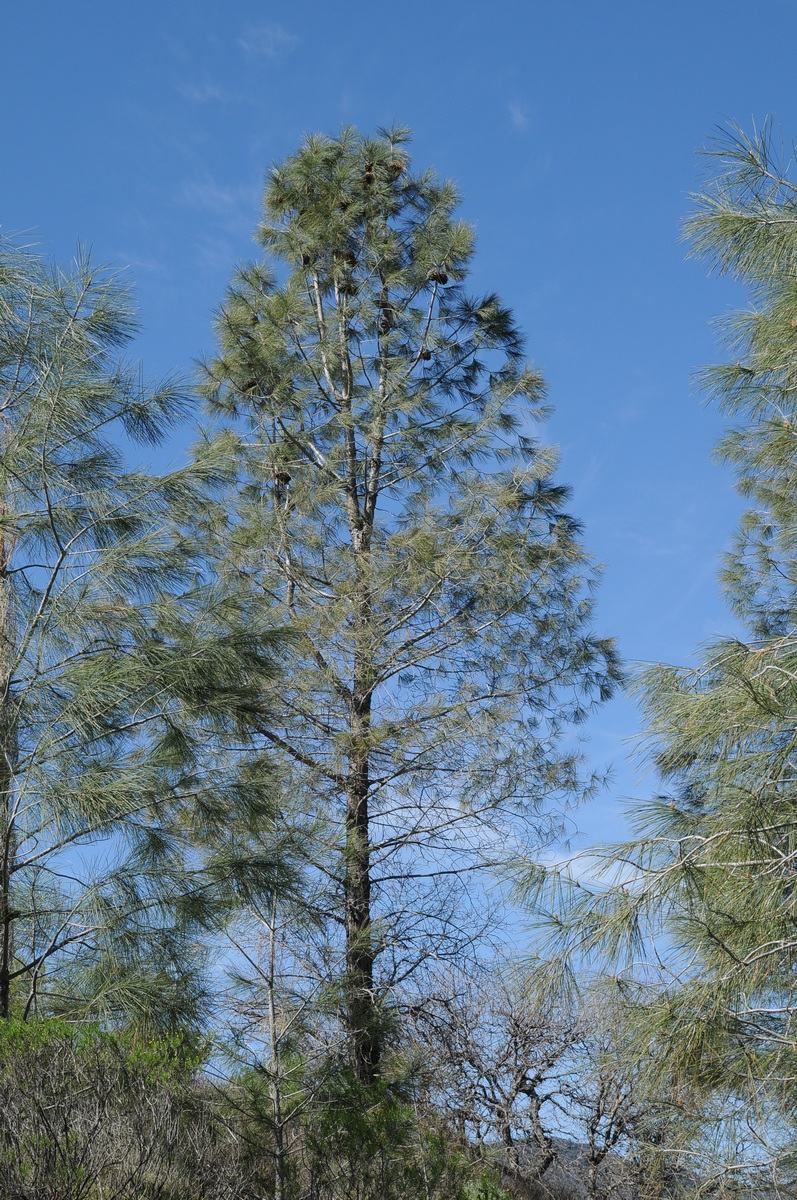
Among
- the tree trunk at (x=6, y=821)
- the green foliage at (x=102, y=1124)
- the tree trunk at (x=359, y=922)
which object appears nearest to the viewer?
the green foliage at (x=102, y=1124)

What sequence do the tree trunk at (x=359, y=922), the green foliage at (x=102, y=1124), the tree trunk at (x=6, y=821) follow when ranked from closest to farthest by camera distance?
1. the green foliage at (x=102, y=1124)
2. the tree trunk at (x=6, y=821)
3. the tree trunk at (x=359, y=922)

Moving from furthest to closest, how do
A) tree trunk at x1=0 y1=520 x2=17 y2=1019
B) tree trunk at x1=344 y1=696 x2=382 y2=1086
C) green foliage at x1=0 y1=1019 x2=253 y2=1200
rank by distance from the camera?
tree trunk at x1=344 y1=696 x2=382 y2=1086
tree trunk at x1=0 y1=520 x2=17 y2=1019
green foliage at x1=0 y1=1019 x2=253 y2=1200

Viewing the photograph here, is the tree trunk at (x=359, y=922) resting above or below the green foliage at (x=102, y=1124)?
above


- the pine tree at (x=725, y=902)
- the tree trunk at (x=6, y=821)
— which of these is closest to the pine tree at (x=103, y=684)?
the tree trunk at (x=6, y=821)

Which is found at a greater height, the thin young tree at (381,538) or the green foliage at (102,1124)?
the thin young tree at (381,538)

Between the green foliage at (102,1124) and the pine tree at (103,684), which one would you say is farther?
the pine tree at (103,684)

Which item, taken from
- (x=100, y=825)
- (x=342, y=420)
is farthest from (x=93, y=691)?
(x=342, y=420)

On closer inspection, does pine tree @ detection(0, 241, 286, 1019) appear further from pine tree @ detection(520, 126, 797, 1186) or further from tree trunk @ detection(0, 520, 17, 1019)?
pine tree @ detection(520, 126, 797, 1186)

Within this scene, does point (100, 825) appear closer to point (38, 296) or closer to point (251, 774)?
point (251, 774)

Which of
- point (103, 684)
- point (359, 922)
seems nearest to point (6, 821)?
point (103, 684)

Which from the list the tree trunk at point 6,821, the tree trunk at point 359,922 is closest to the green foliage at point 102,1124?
the tree trunk at point 6,821

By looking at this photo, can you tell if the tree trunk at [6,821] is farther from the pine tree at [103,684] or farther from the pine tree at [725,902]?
the pine tree at [725,902]

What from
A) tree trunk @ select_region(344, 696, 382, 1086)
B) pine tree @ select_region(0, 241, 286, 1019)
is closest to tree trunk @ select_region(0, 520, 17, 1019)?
pine tree @ select_region(0, 241, 286, 1019)

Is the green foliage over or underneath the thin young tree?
underneath
